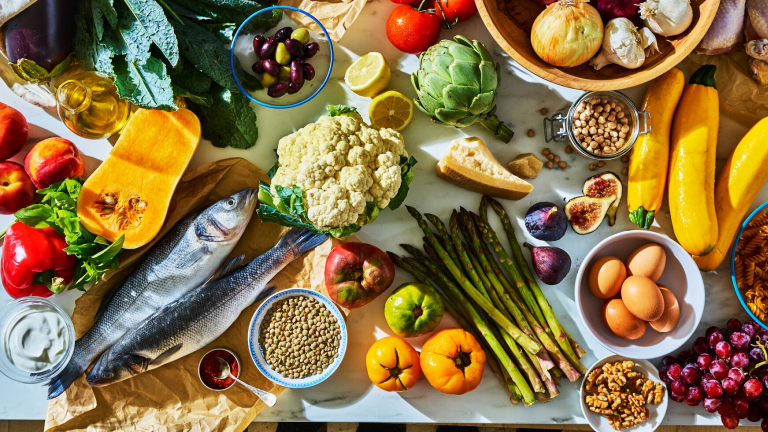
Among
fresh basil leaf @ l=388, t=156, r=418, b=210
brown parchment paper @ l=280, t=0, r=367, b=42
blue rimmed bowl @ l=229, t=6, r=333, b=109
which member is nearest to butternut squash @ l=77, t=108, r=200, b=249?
blue rimmed bowl @ l=229, t=6, r=333, b=109

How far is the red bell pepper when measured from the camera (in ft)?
6.26

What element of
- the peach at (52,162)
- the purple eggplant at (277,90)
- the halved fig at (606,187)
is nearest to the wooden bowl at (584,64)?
the halved fig at (606,187)

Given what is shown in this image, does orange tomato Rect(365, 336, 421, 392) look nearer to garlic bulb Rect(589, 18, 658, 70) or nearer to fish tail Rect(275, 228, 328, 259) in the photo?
fish tail Rect(275, 228, 328, 259)

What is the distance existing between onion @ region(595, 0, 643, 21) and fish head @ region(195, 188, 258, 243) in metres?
1.35

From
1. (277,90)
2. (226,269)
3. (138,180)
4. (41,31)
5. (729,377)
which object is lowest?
(729,377)

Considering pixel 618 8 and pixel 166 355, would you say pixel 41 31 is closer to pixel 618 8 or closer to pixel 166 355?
pixel 166 355

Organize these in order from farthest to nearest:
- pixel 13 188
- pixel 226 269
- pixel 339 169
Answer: pixel 226 269 → pixel 13 188 → pixel 339 169

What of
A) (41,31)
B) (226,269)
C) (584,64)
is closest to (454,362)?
(226,269)

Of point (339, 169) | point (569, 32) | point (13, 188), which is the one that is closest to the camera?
point (569, 32)

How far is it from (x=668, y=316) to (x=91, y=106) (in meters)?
2.18

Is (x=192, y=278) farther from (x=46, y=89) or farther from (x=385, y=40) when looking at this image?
(x=385, y=40)

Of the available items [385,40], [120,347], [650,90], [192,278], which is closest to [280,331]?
[192,278]

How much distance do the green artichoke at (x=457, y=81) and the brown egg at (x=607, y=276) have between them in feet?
2.24

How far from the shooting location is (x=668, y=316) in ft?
6.44
